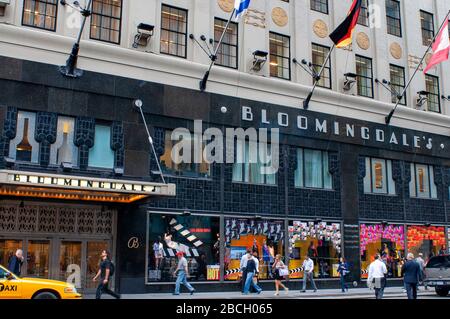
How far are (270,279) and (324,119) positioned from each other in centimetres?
847

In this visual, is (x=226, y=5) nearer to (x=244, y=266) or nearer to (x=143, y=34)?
(x=143, y=34)

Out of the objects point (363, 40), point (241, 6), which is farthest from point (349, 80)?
point (241, 6)

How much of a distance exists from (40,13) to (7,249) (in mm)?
8800

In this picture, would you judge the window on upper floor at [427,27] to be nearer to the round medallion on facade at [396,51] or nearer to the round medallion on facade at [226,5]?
the round medallion on facade at [396,51]

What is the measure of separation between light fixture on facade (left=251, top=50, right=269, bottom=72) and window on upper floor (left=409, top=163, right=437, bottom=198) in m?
11.4

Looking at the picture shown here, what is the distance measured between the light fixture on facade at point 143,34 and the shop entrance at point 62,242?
270 inches

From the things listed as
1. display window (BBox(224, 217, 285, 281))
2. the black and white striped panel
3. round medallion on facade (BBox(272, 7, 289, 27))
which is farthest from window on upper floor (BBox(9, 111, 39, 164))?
round medallion on facade (BBox(272, 7, 289, 27))

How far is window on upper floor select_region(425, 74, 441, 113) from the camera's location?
31406 mm

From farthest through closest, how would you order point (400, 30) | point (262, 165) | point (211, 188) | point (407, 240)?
1. point (400, 30)
2. point (407, 240)
3. point (262, 165)
4. point (211, 188)

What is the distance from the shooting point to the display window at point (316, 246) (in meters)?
24.4

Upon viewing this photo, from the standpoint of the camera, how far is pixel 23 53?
19.2m
